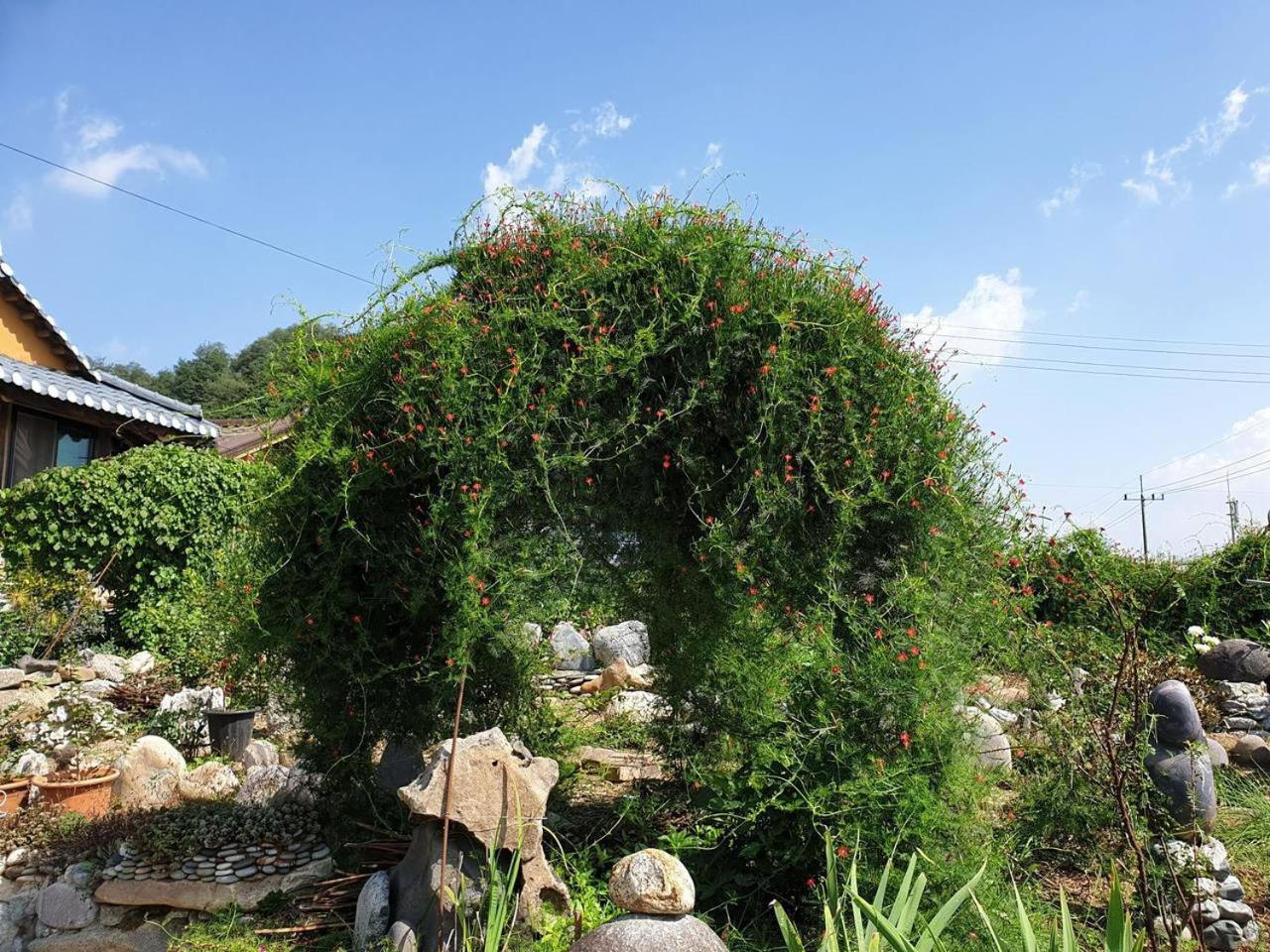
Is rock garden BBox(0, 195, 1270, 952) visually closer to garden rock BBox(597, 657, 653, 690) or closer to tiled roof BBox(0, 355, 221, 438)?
garden rock BBox(597, 657, 653, 690)

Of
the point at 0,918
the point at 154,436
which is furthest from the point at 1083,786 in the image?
the point at 154,436

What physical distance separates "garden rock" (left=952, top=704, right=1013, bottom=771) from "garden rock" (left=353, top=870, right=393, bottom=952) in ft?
8.43

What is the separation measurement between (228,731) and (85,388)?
8594 millimetres

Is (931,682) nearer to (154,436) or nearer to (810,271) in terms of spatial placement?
(810,271)

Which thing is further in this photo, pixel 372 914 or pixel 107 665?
pixel 107 665

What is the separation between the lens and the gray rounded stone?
16.3 ft

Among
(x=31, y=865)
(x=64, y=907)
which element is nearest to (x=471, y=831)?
(x=64, y=907)

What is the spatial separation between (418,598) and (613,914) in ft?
5.10

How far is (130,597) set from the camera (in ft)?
34.9

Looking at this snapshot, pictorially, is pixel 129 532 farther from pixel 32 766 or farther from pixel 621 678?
pixel 621 678

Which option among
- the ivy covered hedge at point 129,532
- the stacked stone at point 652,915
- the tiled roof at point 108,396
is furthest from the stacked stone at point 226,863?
the tiled roof at point 108,396

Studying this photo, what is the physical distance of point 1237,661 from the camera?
8352 mm

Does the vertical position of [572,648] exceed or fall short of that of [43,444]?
it falls short

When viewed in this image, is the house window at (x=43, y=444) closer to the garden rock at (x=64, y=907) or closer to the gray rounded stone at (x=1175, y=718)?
the garden rock at (x=64, y=907)
